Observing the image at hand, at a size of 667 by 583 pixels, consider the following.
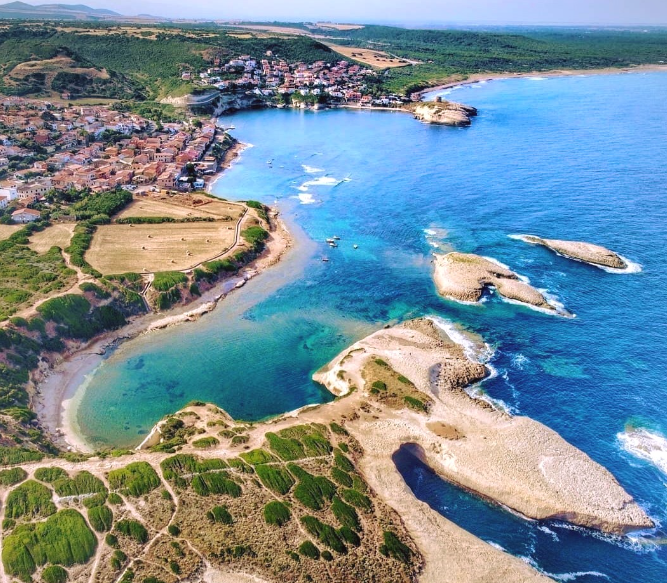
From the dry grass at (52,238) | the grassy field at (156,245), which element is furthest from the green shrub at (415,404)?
the dry grass at (52,238)

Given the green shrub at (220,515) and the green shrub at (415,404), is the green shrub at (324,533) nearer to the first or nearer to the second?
the green shrub at (220,515)

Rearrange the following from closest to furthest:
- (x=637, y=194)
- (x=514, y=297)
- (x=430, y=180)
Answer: (x=514, y=297) → (x=637, y=194) → (x=430, y=180)

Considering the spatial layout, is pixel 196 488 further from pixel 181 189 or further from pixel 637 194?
pixel 637 194

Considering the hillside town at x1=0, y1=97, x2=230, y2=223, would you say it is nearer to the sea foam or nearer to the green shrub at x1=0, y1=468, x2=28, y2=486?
the green shrub at x1=0, y1=468, x2=28, y2=486

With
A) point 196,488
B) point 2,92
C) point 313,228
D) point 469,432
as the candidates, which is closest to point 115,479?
point 196,488

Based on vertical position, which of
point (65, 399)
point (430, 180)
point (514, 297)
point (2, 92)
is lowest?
point (65, 399)

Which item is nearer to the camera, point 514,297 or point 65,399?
point 65,399
